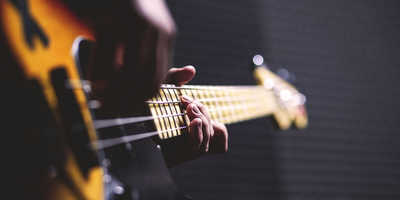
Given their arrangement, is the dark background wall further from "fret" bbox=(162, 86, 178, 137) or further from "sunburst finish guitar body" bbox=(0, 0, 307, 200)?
"sunburst finish guitar body" bbox=(0, 0, 307, 200)

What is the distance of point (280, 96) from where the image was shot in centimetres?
131

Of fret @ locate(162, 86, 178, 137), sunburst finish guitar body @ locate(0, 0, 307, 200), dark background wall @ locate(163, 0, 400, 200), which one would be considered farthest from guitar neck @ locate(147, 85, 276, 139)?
dark background wall @ locate(163, 0, 400, 200)

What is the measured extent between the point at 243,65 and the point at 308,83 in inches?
24.8

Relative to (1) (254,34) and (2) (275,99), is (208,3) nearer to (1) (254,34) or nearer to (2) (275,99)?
(1) (254,34)

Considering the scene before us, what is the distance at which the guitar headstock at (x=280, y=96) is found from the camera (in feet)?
4.22

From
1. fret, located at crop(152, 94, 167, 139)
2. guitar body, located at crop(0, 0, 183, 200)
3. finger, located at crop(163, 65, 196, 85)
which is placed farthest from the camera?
finger, located at crop(163, 65, 196, 85)

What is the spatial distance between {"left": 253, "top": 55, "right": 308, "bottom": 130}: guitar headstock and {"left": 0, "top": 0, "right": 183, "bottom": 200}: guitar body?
990 mm

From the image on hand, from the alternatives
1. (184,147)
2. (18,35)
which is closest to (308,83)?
(184,147)

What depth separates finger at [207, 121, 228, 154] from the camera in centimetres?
75

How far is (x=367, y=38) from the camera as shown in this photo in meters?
2.60

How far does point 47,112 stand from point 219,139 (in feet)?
1.65

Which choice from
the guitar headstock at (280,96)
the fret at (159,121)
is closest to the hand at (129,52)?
the fret at (159,121)

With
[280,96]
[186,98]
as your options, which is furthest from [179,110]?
[280,96]

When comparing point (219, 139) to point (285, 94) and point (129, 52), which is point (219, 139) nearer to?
point (129, 52)
